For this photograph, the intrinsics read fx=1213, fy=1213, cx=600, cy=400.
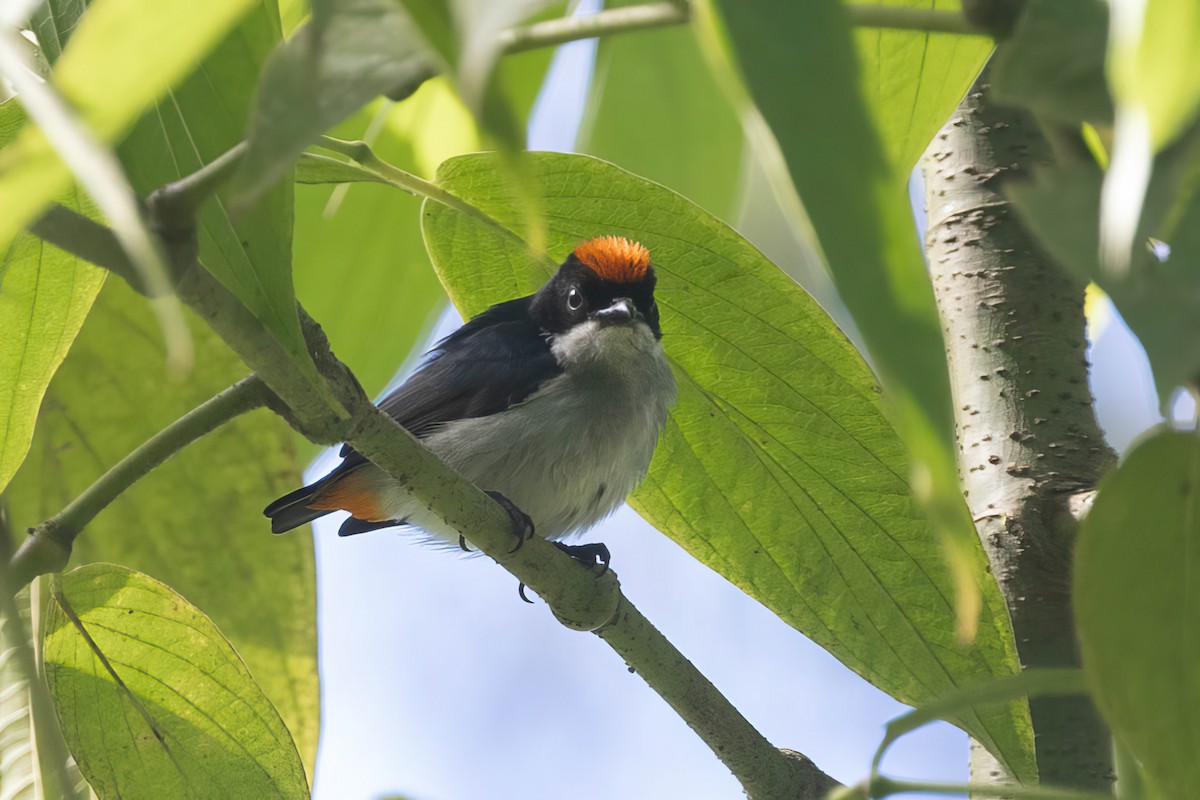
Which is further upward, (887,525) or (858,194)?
(887,525)

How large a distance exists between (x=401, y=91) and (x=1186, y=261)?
1.58 feet

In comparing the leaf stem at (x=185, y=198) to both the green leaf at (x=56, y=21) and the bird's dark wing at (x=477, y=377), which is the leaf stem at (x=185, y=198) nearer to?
the green leaf at (x=56, y=21)

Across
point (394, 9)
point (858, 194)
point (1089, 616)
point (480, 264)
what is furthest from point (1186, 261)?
point (480, 264)

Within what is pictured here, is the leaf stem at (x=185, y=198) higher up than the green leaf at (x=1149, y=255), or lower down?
higher up

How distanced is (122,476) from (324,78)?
781mm

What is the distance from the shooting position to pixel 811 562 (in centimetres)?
143

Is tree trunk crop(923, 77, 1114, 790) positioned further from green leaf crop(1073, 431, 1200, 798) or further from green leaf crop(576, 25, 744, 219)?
green leaf crop(1073, 431, 1200, 798)

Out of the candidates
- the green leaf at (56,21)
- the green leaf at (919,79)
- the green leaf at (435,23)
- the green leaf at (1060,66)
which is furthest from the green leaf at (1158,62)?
the green leaf at (56,21)

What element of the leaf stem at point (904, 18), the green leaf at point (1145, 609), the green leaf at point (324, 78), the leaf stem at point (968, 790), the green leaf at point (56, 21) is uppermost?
the green leaf at point (56, 21)

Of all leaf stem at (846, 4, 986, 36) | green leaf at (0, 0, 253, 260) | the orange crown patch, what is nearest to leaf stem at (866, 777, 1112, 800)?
leaf stem at (846, 4, 986, 36)

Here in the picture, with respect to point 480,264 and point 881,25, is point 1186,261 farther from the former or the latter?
point 480,264

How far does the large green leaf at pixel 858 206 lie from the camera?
1.60 ft

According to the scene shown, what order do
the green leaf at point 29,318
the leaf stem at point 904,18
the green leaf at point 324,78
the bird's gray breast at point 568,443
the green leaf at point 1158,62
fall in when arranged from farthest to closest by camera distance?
the bird's gray breast at point 568,443
the green leaf at point 29,318
the leaf stem at point 904,18
the green leaf at point 324,78
the green leaf at point 1158,62

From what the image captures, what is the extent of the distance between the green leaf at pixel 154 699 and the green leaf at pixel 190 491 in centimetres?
23
